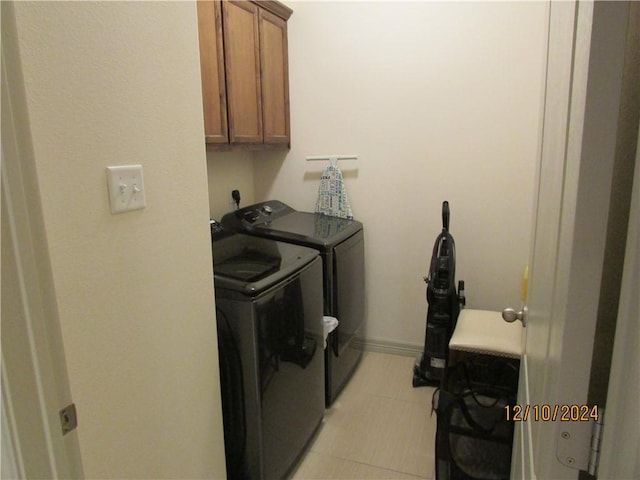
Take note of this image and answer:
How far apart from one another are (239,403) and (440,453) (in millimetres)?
812

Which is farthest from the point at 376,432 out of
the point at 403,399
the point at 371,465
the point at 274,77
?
the point at 274,77

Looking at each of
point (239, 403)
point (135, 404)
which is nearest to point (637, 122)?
point (135, 404)

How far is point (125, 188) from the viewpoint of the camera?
1037 mm

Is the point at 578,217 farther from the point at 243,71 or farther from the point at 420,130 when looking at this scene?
→ the point at 420,130

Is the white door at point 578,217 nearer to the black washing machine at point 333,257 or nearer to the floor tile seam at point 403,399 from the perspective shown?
the black washing machine at point 333,257

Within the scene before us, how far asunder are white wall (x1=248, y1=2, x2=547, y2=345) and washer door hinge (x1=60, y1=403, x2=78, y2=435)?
224 cm

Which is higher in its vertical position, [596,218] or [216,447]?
[596,218]

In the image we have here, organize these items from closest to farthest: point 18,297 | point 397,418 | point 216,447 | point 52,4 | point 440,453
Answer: point 18,297
point 52,4
point 216,447
point 440,453
point 397,418

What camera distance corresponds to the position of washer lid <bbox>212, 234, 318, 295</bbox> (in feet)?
5.17

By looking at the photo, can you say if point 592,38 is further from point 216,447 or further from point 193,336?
point 216,447

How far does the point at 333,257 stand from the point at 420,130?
992 mm

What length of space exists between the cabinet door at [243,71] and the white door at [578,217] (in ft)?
5.86

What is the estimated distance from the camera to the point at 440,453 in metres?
1.70

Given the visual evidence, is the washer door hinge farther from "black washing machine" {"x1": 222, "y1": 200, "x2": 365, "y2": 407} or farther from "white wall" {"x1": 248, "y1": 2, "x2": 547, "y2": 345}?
"white wall" {"x1": 248, "y1": 2, "x2": 547, "y2": 345}
